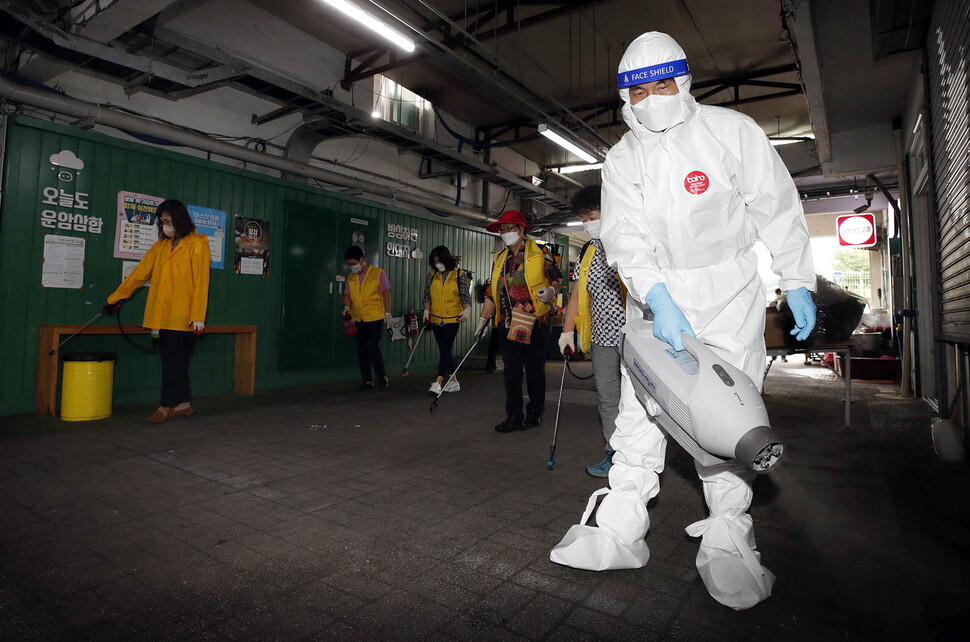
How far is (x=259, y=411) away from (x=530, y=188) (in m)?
8.34

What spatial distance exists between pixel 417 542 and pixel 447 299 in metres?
4.97

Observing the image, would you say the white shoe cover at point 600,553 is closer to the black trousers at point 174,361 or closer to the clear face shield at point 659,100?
the clear face shield at point 659,100


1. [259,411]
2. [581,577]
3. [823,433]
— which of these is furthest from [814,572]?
[259,411]

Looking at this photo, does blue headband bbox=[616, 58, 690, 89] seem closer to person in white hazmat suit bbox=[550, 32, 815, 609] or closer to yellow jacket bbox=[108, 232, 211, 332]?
person in white hazmat suit bbox=[550, 32, 815, 609]

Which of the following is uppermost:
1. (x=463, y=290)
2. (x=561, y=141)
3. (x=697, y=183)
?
(x=561, y=141)

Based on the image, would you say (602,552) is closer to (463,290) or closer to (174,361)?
(174,361)

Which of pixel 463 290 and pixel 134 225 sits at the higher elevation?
pixel 134 225

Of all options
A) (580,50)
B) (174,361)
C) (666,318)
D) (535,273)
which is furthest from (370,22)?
(580,50)

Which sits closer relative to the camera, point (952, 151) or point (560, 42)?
point (952, 151)

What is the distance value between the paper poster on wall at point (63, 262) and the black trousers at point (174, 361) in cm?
131

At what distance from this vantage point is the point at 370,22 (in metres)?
5.45

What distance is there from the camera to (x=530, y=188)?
11.9 metres

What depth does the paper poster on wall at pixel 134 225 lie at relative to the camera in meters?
5.52

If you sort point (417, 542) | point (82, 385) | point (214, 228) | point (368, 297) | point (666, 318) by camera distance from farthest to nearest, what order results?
point (368, 297) → point (214, 228) → point (82, 385) → point (417, 542) → point (666, 318)
